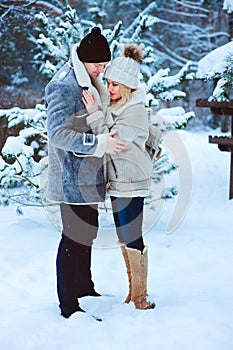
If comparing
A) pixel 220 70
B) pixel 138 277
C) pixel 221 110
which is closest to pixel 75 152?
pixel 138 277

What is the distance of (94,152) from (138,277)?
80cm

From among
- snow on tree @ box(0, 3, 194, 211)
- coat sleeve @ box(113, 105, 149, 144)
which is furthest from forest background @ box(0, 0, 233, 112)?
coat sleeve @ box(113, 105, 149, 144)

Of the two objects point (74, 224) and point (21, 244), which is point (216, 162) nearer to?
point (21, 244)

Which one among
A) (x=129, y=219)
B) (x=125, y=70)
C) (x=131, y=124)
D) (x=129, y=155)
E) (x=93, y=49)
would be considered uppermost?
(x=93, y=49)

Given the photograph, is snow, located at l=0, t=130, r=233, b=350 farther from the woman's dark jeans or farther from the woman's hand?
the woman's hand

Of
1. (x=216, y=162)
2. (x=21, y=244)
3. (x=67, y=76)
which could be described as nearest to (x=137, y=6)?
(x=216, y=162)

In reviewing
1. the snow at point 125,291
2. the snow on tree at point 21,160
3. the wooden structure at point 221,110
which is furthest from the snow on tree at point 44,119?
the wooden structure at point 221,110

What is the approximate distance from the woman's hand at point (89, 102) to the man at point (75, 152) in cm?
3

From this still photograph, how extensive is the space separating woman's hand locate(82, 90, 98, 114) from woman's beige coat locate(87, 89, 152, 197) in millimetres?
26

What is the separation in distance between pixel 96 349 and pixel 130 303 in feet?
1.68

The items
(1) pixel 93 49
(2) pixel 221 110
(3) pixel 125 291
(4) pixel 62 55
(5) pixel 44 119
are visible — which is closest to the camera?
(1) pixel 93 49

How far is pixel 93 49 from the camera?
2.54m

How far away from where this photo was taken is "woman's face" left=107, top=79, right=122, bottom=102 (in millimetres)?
2635

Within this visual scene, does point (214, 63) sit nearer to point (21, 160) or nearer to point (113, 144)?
point (21, 160)
